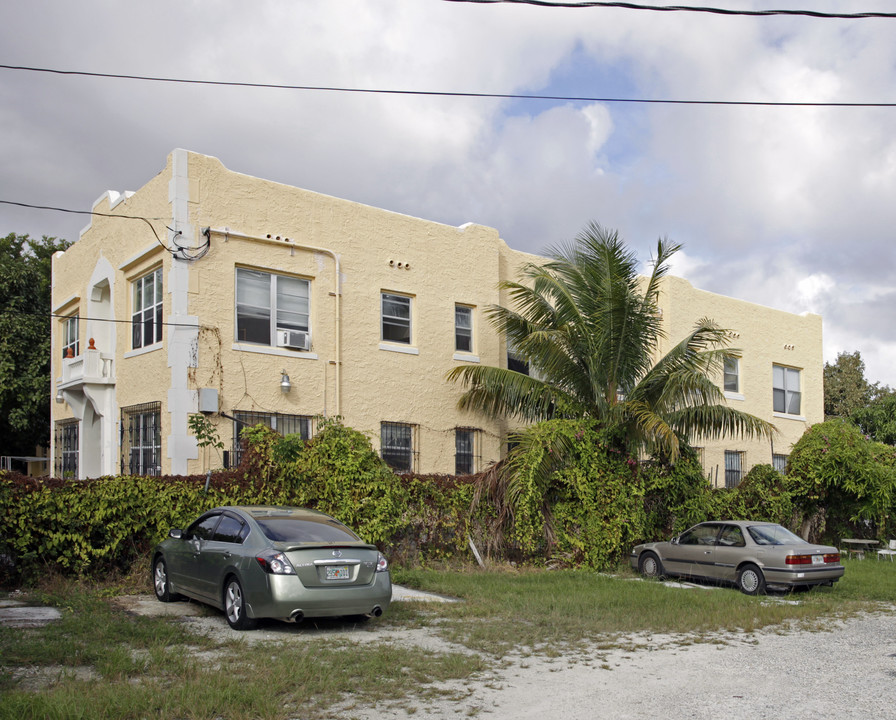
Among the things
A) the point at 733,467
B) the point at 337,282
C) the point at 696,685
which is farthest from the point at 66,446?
the point at 733,467

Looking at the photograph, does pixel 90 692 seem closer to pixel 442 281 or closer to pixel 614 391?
pixel 614 391

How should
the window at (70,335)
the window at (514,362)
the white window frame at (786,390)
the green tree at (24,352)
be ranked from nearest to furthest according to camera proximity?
the window at (70,335) < the window at (514,362) < the green tree at (24,352) < the white window frame at (786,390)

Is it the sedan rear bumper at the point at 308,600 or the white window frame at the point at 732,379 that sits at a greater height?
the white window frame at the point at 732,379

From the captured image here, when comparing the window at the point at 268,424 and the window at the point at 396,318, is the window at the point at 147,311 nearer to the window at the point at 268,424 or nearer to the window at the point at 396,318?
the window at the point at 268,424

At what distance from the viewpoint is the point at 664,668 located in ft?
28.0

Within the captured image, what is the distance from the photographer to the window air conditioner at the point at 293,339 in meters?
17.6

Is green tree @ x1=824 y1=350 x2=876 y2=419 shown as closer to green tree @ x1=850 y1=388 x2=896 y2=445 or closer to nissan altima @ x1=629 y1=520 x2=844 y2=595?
green tree @ x1=850 y1=388 x2=896 y2=445

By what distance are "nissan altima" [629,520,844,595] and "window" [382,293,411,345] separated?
6.99 metres

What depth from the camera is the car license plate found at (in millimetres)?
10023

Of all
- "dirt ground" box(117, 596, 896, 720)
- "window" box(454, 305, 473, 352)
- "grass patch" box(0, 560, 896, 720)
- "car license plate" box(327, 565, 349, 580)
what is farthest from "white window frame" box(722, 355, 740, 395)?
"car license plate" box(327, 565, 349, 580)

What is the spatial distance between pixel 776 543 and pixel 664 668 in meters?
7.27

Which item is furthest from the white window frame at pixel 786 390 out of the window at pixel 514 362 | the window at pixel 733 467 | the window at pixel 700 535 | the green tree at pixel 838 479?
the window at pixel 700 535

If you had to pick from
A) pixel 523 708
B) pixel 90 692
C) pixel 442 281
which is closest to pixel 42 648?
pixel 90 692

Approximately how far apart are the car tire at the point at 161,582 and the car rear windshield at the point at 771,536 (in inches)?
373
